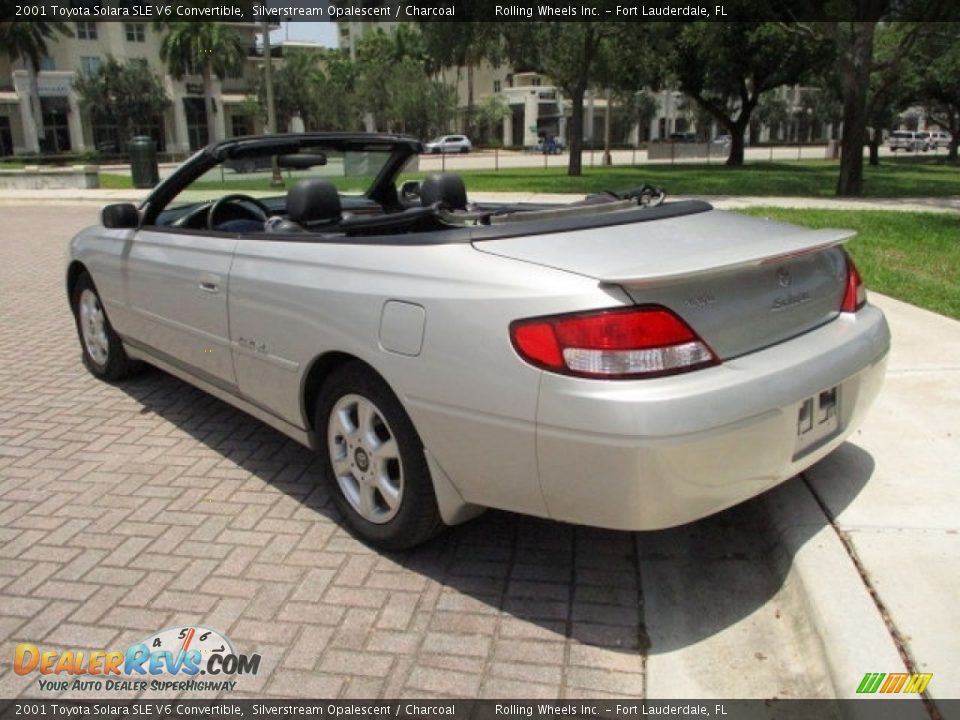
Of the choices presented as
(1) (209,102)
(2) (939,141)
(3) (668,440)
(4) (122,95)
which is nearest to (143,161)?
(3) (668,440)

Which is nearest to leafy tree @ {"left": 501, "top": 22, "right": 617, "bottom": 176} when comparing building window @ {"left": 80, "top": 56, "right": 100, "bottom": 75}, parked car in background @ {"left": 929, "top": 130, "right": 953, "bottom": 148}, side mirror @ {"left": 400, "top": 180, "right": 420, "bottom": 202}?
side mirror @ {"left": 400, "top": 180, "right": 420, "bottom": 202}

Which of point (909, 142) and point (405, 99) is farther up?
point (405, 99)

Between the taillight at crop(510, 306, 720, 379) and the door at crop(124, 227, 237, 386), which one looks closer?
the taillight at crop(510, 306, 720, 379)

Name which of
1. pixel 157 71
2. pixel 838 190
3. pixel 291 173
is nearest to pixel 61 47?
pixel 157 71

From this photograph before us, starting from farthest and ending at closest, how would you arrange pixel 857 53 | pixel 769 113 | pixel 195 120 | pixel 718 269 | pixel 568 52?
pixel 769 113
pixel 195 120
pixel 568 52
pixel 857 53
pixel 718 269

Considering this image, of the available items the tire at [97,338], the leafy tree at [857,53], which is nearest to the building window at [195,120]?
the leafy tree at [857,53]

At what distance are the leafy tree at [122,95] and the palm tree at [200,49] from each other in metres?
2.12

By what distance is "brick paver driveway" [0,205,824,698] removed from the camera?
2643 millimetres

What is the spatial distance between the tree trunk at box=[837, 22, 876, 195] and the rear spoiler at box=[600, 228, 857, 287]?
1607cm

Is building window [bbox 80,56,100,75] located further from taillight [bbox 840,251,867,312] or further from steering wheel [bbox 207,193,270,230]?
taillight [bbox 840,251,867,312]

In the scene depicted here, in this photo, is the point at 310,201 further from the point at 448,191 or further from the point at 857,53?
the point at 857,53

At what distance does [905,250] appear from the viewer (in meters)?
9.55

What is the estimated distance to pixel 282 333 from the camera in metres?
3.40

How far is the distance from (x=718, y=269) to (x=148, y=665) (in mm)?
2221
